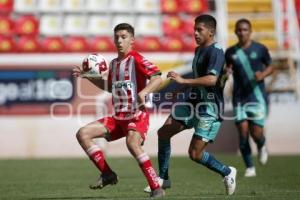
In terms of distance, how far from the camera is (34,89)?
18.7 meters

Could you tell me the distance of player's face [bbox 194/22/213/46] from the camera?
9281 mm

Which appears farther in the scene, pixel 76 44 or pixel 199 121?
pixel 76 44

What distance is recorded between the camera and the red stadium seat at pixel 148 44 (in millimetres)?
19703

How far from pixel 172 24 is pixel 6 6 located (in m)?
3.82

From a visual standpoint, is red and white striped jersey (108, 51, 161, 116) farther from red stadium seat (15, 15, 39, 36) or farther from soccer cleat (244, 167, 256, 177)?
red stadium seat (15, 15, 39, 36)

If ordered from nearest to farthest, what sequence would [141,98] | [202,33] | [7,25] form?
[141,98], [202,33], [7,25]

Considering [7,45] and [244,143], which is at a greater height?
[7,45]

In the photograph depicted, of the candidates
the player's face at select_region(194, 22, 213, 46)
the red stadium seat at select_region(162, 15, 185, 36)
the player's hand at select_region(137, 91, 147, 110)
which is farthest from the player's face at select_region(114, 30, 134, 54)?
the red stadium seat at select_region(162, 15, 185, 36)

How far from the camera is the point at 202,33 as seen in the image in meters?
9.30

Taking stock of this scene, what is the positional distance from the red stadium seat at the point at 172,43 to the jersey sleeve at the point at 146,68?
1094 cm

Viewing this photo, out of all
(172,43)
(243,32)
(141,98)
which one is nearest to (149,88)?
(141,98)

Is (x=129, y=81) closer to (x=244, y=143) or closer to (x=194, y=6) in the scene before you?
(x=244, y=143)

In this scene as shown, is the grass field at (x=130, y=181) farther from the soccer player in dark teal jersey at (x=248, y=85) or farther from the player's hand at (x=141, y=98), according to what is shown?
the player's hand at (x=141, y=98)

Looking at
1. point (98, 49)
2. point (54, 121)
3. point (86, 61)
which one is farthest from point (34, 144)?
point (86, 61)
